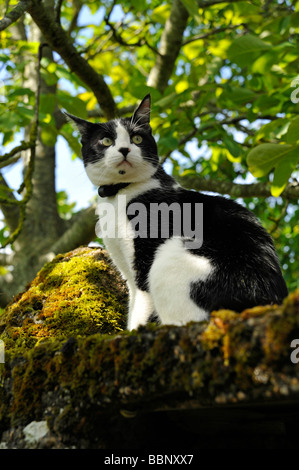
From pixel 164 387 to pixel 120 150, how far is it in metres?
1.84

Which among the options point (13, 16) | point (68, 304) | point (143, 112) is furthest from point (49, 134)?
point (68, 304)

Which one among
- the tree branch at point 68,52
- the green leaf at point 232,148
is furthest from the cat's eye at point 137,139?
the tree branch at point 68,52

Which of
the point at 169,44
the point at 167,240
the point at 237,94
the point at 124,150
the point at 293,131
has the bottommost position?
the point at 167,240

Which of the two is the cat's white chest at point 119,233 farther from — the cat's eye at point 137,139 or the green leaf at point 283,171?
the green leaf at point 283,171

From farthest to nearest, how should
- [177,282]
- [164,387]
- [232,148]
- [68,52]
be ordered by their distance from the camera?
[68,52]
[232,148]
[177,282]
[164,387]

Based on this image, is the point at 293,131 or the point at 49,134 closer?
the point at 293,131

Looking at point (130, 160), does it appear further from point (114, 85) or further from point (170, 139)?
point (114, 85)

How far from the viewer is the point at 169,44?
5184 mm

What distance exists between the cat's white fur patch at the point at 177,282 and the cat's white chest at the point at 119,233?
324mm

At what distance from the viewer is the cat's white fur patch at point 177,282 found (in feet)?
6.93

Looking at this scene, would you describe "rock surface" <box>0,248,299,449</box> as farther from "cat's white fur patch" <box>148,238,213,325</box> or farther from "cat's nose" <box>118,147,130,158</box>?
"cat's nose" <box>118,147,130,158</box>

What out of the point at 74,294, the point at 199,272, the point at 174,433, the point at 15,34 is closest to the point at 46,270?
the point at 74,294

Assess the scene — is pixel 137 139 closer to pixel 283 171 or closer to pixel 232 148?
pixel 283 171

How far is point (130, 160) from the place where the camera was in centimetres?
281
